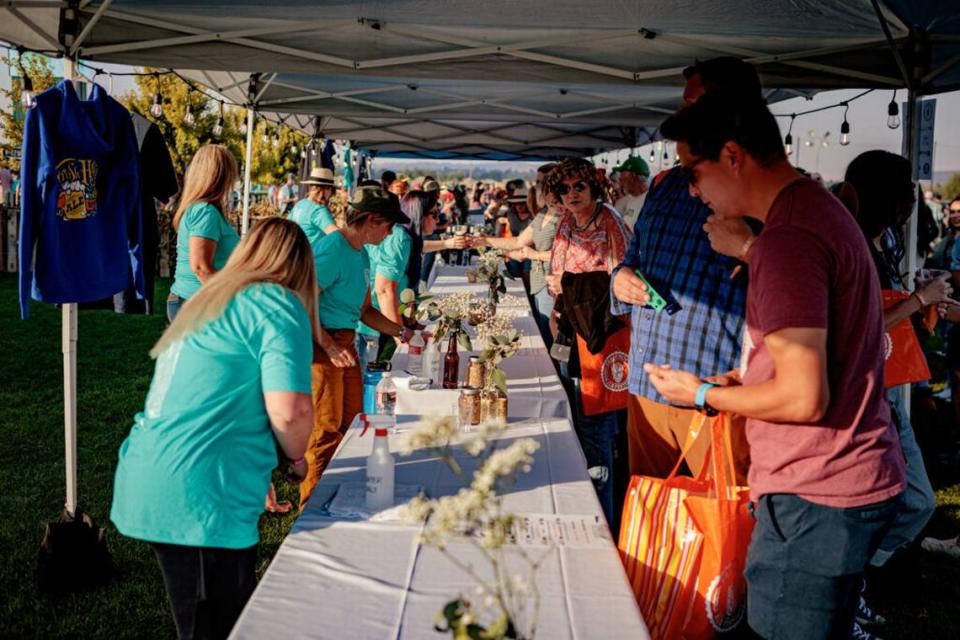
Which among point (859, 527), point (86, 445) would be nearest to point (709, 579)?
point (859, 527)

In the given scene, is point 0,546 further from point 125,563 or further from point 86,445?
point 86,445

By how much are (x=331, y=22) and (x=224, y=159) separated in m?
0.85

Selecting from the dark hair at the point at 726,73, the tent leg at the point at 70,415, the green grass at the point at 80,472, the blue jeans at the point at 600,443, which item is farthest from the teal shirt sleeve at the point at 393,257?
the dark hair at the point at 726,73

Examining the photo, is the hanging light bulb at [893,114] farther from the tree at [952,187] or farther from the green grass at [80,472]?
the tree at [952,187]

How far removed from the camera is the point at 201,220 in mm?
3664

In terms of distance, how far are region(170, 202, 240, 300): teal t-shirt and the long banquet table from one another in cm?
162

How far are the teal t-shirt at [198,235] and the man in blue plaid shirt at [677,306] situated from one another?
1.91m

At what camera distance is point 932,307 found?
2734 millimetres

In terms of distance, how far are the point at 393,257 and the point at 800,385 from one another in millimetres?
3658

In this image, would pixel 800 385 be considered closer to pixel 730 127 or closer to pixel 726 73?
pixel 730 127

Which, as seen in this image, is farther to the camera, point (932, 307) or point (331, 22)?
point (331, 22)

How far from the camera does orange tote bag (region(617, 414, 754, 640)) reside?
1911 mm

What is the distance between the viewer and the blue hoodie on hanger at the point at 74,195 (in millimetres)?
3004

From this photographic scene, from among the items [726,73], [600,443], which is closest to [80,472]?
[600,443]
